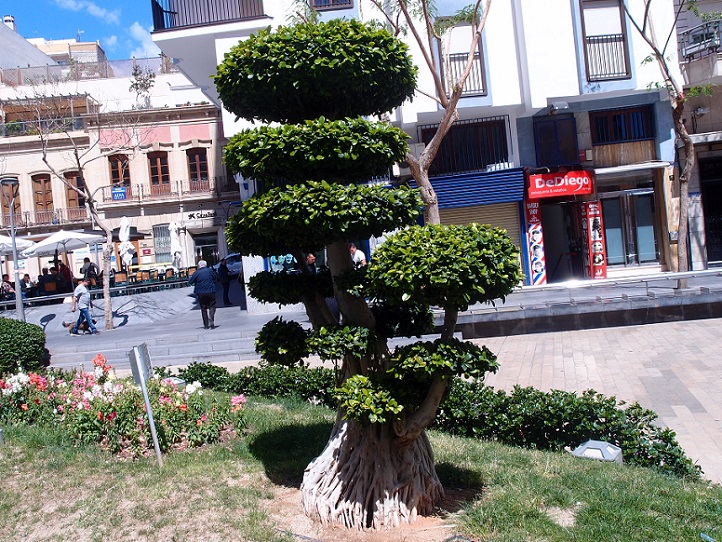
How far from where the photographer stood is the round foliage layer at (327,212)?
16.5 ft

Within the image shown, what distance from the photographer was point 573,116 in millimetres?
20938

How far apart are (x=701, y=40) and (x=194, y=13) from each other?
14.8 m

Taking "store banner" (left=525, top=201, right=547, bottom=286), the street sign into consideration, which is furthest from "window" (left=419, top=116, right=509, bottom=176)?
the street sign

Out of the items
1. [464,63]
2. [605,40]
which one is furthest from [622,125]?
[464,63]

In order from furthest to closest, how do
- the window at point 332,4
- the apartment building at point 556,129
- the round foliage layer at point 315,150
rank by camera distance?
the apartment building at point 556,129
the window at point 332,4
the round foliage layer at point 315,150

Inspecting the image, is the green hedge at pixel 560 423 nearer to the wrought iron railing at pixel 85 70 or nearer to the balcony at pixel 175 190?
the balcony at pixel 175 190

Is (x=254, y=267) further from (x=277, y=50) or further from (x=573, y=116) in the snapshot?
(x=277, y=50)

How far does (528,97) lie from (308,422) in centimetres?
1461

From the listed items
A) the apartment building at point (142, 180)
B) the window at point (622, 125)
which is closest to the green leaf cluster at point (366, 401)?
the window at point (622, 125)

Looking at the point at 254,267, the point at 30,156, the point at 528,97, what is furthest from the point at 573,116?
the point at 30,156

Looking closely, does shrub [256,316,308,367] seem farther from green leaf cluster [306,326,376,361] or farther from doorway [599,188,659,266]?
doorway [599,188,659,266]

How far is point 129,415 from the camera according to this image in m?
6.92

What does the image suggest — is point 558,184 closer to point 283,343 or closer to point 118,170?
point 283,343

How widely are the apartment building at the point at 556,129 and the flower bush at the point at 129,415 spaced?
38.3 feet
